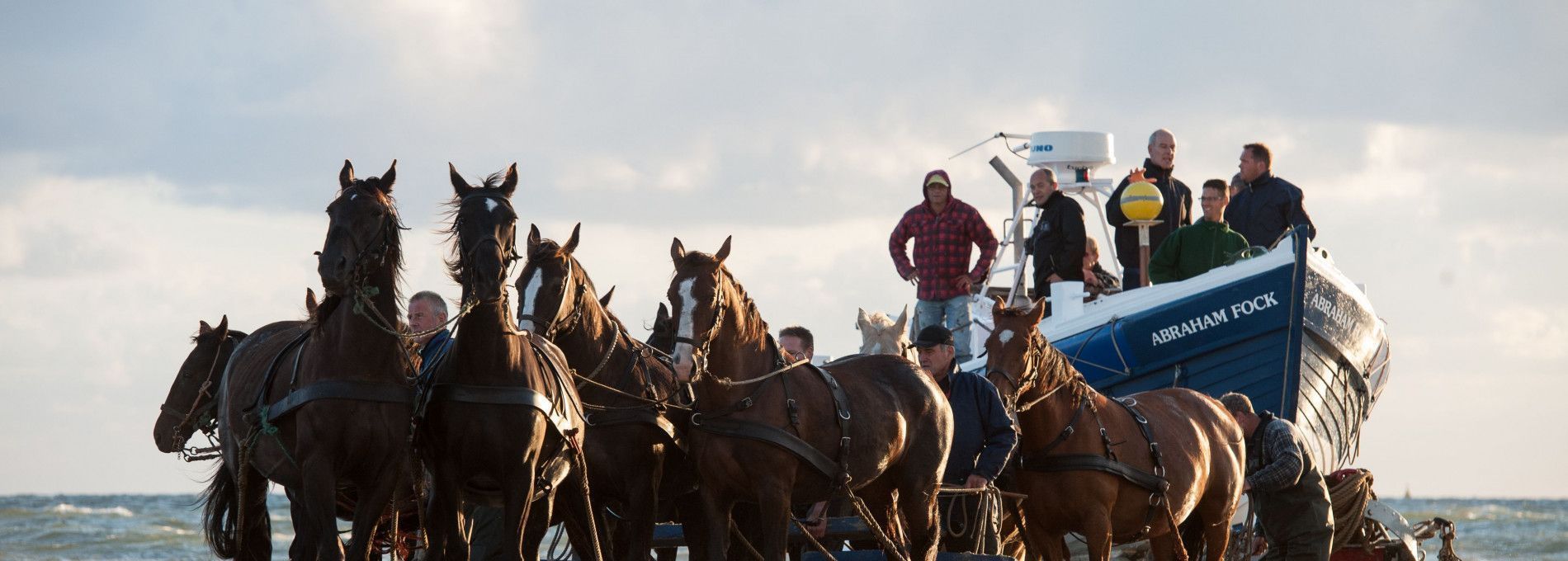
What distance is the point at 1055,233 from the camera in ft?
46.1

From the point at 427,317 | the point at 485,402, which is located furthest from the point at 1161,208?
the point at 485,402

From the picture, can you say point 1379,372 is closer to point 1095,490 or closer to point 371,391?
point 1095,490

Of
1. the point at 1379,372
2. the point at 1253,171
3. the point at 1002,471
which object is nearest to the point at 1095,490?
the point at 1002,471

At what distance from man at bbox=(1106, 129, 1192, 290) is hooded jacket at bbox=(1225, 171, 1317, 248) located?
21.3 inches

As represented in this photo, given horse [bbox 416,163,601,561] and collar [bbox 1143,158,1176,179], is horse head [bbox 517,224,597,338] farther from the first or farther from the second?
collar [bbox 1143,158,1176,179]

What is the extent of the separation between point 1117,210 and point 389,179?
8856 millimetres

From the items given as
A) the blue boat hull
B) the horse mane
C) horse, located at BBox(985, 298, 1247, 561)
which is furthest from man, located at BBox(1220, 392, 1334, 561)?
the horse mane

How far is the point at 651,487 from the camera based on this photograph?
27.6 feet

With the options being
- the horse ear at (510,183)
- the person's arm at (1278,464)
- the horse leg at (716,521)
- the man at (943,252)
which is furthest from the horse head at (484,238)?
the man at (943,252)

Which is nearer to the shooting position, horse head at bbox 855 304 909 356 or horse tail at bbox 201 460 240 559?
horse tail at bbox 201 460 240 559

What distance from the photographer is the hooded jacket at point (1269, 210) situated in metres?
14.7

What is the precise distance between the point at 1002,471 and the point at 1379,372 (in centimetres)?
756

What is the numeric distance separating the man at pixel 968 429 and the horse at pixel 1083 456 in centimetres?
16

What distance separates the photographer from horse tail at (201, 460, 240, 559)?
359 inches
